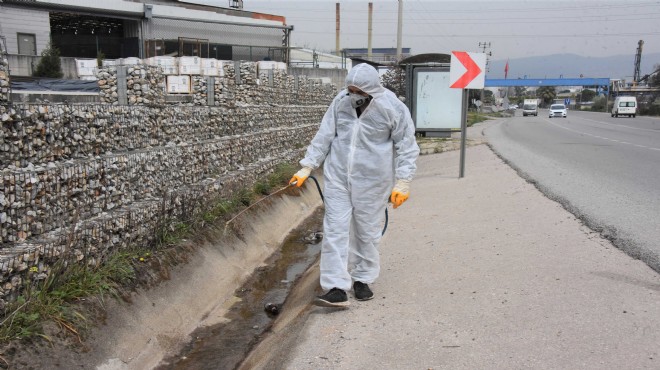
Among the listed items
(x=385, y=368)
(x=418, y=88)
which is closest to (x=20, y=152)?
(x=385, y=368)

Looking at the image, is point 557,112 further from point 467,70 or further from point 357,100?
point 357,100

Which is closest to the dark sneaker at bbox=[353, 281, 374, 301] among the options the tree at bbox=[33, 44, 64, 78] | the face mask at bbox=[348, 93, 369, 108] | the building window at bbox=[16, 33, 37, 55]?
the face mask at bbox=[348, 93, 369, 108]

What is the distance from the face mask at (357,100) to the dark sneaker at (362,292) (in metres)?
1.52

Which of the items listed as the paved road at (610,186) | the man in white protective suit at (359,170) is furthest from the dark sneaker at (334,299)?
the paved road at (610,186)

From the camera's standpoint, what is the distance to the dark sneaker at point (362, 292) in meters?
5.35

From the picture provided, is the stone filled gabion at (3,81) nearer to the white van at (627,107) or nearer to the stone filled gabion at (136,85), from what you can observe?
the stone filled gabion at (136,85)

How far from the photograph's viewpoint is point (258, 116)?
12.1 metres

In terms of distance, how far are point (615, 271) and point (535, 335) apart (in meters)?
1.58

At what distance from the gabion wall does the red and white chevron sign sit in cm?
405

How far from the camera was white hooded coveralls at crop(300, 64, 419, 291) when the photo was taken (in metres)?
5.21

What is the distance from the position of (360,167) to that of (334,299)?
111cm

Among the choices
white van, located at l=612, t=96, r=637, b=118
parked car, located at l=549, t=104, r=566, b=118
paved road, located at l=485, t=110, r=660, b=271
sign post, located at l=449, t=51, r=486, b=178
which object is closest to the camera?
paved road, located at l=485, t=110, r=660, b=271

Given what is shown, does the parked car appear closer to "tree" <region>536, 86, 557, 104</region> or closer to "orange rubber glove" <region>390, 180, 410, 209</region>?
"orange rubber glove" <region>390, 180, 410, 209</region>

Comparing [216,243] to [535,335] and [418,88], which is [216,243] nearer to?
[535,335]
